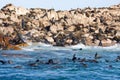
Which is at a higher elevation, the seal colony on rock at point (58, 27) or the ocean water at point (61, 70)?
Answer: the seal colony on rock at point (58, 27)

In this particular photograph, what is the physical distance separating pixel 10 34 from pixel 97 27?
23142 mm

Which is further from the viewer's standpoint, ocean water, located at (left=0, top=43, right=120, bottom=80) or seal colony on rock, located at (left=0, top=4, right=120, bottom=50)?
seal colony on rock, located at (left=0, top=4, right=120, bottom=50)

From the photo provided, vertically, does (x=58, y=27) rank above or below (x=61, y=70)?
above

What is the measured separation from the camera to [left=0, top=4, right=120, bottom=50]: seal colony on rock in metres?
80.6

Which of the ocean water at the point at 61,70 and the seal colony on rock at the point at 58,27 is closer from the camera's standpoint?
the ocean water at the point at 61,70

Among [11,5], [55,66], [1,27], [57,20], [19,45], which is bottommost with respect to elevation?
[55,66]

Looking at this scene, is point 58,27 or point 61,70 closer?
point 61,70

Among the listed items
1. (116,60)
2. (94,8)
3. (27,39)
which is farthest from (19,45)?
(94,8)

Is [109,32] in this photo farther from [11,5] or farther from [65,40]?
[11,5]

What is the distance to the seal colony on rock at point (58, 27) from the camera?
8056cm

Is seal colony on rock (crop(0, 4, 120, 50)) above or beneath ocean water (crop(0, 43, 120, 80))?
above

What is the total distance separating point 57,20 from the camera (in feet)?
331

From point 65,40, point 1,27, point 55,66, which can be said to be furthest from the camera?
point 1,27

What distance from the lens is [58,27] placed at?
3684 inches
